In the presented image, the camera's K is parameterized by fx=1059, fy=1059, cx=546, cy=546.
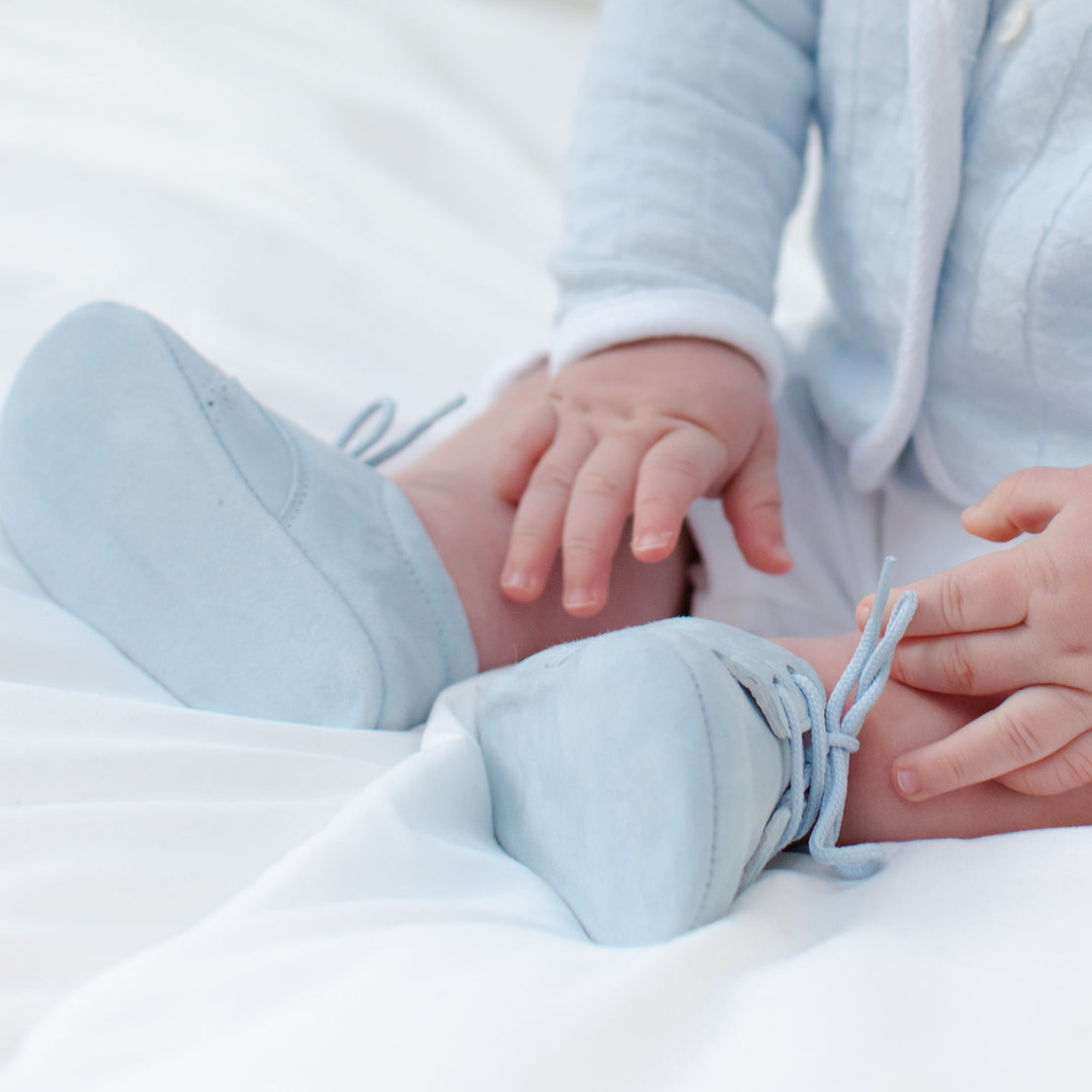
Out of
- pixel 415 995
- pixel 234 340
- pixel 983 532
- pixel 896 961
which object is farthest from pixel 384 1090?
pixel 234 340

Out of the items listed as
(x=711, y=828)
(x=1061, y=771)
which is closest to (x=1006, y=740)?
(x=1061, y=771)

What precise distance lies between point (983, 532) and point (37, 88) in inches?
40.4

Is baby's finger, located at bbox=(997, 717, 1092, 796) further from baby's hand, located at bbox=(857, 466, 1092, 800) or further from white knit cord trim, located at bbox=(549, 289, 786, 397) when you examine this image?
white knit cord trim, located at bbox=(549, 289, 786, 397)

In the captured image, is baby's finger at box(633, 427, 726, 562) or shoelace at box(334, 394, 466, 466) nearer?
baby's finger at box(633, 427, 726, 562)

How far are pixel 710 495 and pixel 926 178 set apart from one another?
0.67 feet

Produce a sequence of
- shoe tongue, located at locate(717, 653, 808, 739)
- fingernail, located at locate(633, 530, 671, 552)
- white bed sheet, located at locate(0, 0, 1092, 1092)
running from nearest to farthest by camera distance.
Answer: white bed sheet, located at locate(0, 0, 1092, 1092)
shoe tongue, located at locate(717, 653, 808, 739)
fingernail, located at locate(633, 530, 671, 552)

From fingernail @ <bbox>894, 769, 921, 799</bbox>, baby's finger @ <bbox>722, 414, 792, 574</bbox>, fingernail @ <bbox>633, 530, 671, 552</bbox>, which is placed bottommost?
fingernail @ <bbox>894, 769, 921, 799</bbox>

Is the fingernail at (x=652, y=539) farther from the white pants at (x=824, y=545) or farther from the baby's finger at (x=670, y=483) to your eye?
the white pants at (x=824, y=545)

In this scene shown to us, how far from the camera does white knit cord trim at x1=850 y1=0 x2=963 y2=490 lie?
0.55 meters

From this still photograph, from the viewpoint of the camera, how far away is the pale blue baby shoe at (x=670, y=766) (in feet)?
1.14

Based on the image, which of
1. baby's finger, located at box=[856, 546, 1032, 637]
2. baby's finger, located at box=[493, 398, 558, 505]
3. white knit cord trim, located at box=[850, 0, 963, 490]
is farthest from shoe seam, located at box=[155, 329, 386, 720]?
white knit cord trim, located at box=[850, 0, 963, 490]

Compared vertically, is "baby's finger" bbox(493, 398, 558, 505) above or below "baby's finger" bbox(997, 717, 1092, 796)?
above

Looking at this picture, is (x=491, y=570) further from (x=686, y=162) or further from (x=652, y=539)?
(x=686, y=162)

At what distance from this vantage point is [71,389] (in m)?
0.52
